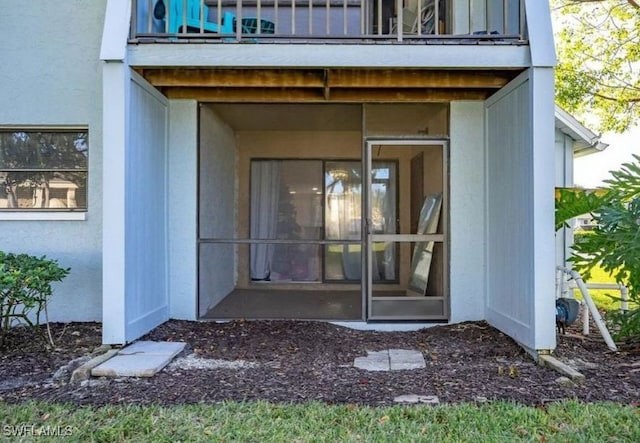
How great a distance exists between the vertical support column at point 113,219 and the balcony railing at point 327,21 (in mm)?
900

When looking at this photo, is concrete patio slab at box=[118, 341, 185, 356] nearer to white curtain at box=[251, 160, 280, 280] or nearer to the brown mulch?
the brown mulch

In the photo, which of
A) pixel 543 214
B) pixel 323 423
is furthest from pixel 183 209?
pixel 543 214

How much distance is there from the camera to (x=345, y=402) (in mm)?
3457

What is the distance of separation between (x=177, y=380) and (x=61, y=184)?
3.25 metres

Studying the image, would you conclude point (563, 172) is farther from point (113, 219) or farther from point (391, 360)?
point (113, 219)

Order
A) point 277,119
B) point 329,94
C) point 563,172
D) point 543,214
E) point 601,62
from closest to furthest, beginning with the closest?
1. point 543,214
2. point 329,94
3. point 277,119
4. point 563,172
5. point 601,62

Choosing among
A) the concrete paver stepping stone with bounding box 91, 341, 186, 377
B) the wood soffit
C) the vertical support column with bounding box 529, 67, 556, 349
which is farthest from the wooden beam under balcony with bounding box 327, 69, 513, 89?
the concrete paver stepping stone with bounding box 91, 341, 186, 377

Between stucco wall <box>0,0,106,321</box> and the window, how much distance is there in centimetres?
13

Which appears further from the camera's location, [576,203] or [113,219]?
[576,203]

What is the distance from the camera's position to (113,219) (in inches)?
177

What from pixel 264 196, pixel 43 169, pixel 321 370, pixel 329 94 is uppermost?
pixel 329 94

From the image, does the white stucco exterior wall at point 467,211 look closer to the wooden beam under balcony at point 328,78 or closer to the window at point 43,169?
the wooden beam under balcony at point 328,78

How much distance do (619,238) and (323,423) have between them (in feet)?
11.1

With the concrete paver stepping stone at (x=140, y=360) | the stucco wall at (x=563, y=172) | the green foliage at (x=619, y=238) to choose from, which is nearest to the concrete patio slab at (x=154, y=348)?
the concrete paver stepping stone at (x=140, y=360)
